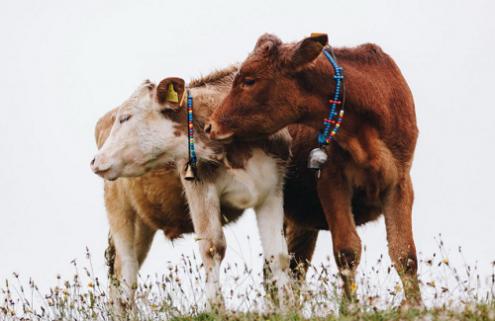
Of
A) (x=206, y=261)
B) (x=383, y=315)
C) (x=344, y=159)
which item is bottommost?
(x=383, y=315)

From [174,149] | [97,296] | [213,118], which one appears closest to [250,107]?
[213,118]

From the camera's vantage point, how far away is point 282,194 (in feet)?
32.5

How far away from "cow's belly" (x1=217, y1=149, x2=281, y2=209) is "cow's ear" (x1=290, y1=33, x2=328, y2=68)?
111 centimetres

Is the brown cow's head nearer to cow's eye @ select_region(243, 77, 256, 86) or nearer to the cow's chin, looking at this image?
cow's eye @ select_region(243, 77, 256, 86)

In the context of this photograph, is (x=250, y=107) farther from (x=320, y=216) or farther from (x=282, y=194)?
(x=320, y=216)

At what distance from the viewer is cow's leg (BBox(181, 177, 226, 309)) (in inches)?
370

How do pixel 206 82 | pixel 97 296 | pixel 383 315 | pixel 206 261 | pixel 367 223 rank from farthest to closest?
pixel 367 223 → pixel 206 82 → pixel 206 261 → pixel 97 296 → pixel 383 315

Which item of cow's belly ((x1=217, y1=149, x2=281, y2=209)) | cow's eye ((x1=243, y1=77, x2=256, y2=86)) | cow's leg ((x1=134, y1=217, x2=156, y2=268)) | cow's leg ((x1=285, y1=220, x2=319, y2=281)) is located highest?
cow's eye ((x1=243, y1=77, x2=256, y2=86))

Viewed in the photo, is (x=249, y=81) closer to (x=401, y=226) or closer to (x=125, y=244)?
(x=401, y=226)

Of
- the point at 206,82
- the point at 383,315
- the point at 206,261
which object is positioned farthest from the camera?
the point at 206,82

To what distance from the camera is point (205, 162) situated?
31.5 ft

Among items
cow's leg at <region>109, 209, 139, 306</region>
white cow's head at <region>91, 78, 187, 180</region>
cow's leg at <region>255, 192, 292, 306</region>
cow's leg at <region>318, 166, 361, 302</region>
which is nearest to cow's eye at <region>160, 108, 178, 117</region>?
white cow's head at <region>91, 78, 187, 180</region>

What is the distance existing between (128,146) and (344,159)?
2136mm

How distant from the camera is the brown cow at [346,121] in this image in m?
9.13
